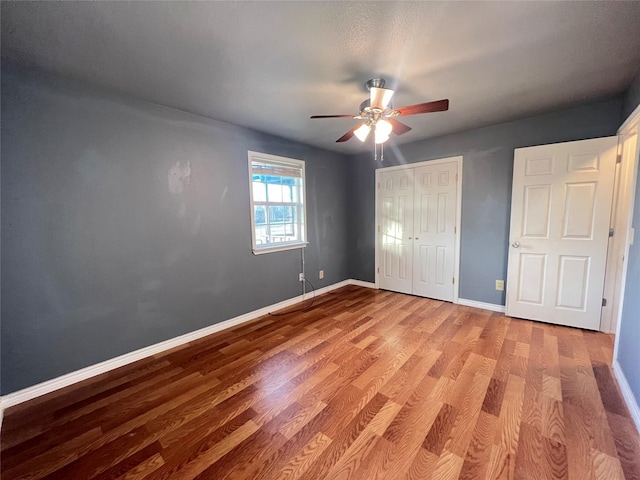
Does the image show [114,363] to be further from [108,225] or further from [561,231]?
[561,231]

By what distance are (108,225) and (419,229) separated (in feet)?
11.9

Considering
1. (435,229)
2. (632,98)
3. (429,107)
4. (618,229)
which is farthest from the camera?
(435,229)

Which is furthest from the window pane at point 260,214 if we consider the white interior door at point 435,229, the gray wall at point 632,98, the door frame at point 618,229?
the door frame at point 618,229

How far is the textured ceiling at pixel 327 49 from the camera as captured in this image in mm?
1322

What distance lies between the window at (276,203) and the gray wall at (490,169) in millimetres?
1715

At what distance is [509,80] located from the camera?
2027 mm

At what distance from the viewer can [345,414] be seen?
161cm

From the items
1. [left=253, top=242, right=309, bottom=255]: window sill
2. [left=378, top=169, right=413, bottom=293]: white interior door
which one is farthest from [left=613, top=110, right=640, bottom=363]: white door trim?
[left=253, top=242, right=309, bottom=255]: window sill

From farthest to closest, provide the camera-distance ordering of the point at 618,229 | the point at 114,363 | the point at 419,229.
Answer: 1. the point at 419,229
2. the point at 618,229
3. the point at 114,363

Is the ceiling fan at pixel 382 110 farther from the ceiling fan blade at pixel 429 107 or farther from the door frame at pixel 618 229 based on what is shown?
the door frame at pixel 618 229

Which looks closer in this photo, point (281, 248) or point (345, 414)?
point (345, 414)

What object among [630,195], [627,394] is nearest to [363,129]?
[630,195]

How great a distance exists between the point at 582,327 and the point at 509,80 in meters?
2.62

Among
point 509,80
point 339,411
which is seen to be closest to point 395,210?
point 509,80
